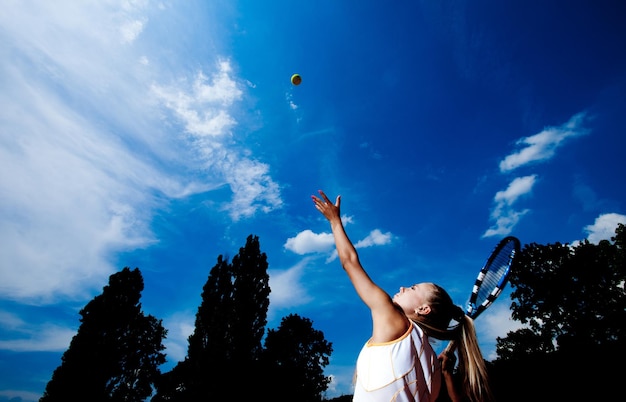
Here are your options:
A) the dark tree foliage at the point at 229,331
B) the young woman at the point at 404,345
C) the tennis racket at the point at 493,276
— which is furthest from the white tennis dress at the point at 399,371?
the dark tree foliage at the point at 229,331

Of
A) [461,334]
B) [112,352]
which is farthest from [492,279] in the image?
[112,352]

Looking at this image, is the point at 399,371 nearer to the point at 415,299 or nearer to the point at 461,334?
the point at 415,299

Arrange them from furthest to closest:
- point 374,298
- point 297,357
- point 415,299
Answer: point 297,357
point 415,299
point 374,298

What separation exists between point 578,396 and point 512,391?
5.72 ft

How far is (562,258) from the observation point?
2666 centimetres

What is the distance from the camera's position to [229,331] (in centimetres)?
2677

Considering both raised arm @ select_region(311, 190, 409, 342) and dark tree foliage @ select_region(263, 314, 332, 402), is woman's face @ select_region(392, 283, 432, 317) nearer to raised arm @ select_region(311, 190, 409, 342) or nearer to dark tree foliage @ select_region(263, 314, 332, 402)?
raised arm @ select_region(311, 190, 409, 342)

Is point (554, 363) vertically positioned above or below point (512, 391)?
above

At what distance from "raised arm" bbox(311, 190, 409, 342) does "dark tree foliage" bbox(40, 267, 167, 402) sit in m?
32.0

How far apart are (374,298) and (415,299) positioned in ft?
2.26

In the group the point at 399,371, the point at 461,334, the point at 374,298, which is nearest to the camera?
the point at 399,371

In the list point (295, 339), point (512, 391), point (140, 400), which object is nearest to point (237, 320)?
point (140, 400)

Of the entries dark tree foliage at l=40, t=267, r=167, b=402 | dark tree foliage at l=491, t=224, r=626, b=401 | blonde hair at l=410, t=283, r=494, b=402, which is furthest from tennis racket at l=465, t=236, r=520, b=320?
dark tree foliage at l=40, t=267, r=167, b=402

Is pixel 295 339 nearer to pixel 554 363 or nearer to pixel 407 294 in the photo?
pixel 554 363
